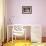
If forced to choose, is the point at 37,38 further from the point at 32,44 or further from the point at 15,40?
the point at 15,40

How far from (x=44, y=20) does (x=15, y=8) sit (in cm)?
48

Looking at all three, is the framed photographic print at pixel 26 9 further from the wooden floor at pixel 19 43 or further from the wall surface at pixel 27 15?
the wooden floor at pixel 19 43

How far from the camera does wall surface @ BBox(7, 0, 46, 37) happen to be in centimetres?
187

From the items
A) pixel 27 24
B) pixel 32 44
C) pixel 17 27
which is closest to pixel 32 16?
pixel 27 24

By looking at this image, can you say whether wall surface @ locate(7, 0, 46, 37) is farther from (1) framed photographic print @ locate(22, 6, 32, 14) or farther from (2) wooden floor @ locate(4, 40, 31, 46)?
(2) wooden floor @ locate(4, 40, 31, 46)

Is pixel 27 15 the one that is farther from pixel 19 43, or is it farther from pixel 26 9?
pixel 19 43

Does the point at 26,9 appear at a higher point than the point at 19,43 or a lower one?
higher

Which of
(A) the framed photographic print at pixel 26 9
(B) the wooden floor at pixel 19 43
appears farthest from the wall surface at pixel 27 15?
(B) the wooden floor at pixel 19 43

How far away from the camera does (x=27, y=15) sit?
187 centimetres

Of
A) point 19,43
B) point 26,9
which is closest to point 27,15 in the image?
point 26,9

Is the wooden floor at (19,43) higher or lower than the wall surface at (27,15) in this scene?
lower

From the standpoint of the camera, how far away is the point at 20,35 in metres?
1.86

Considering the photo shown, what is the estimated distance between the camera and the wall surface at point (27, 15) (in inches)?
73.6

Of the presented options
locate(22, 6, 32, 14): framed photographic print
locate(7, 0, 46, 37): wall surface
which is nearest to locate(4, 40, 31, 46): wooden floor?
locate(7, 0, 46, 37): wall surface
